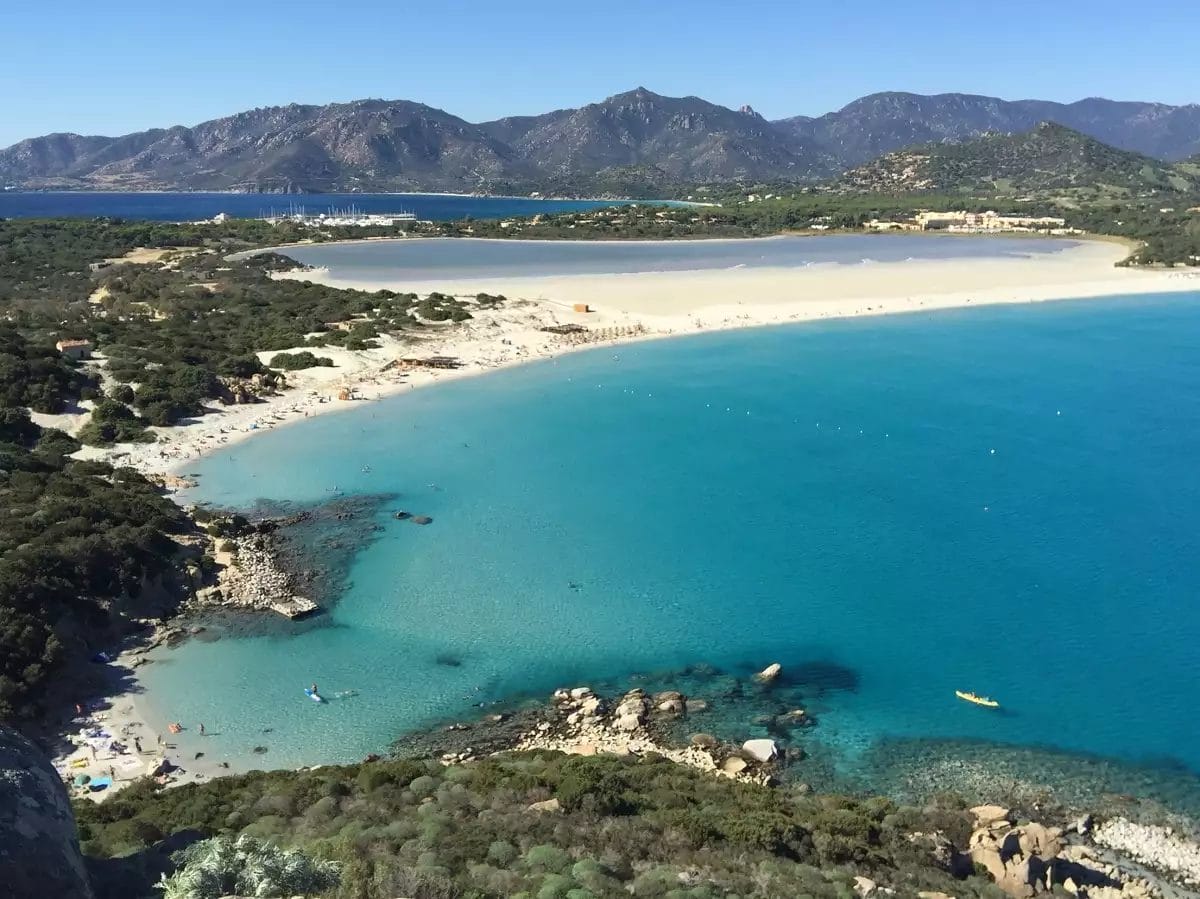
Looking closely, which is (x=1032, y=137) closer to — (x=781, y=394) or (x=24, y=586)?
(x=781, y=394)

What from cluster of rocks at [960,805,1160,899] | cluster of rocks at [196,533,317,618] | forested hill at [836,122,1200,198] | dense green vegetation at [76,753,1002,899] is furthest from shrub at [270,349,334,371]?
forested hill at [836,122,1200,198]

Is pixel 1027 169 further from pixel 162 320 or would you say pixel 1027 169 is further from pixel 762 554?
pixel 762 554

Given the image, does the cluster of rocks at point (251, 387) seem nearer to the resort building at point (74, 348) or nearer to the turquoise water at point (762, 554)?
the turquoise water at point (762, 554)

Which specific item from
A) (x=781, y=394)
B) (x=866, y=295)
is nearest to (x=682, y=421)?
(x=781, y=394)

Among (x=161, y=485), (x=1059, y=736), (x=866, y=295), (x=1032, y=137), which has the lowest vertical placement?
(x=1059, y=736)

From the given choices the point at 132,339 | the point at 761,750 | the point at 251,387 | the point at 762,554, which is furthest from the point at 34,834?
the point at 132,339

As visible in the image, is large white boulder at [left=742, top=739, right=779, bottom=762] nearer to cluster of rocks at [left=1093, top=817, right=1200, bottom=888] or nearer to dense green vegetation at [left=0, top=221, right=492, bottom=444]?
cluster of rocks at [left=1093, top=817, right=1200, bottom=888]
